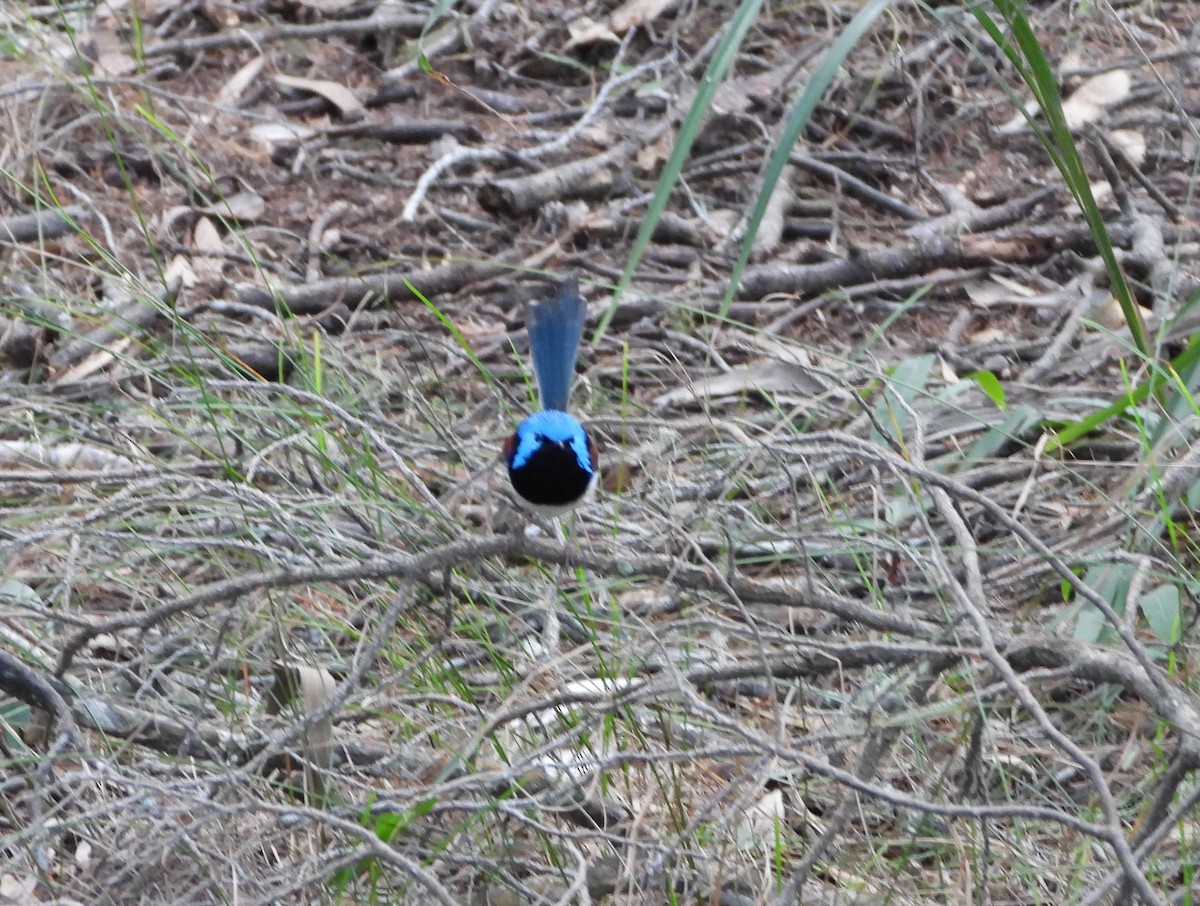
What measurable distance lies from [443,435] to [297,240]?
6.26ft

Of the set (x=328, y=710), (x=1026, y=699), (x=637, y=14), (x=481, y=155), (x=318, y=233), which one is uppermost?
(x=1026, y=699)

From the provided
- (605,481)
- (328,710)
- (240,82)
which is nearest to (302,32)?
(240,82)

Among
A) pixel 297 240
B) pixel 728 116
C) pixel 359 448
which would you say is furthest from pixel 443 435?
pixel 728 116

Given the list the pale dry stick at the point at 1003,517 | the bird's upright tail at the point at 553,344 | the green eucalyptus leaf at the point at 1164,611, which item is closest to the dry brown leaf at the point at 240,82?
the bird's upright tail at the point at 553,344

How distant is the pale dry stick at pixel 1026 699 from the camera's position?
5.07 ft

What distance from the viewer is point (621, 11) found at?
510 centimetres

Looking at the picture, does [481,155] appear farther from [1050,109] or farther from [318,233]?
[1050,109]

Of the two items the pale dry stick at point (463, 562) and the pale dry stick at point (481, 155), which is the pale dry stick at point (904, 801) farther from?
the pale dry stick at point (481, 155)

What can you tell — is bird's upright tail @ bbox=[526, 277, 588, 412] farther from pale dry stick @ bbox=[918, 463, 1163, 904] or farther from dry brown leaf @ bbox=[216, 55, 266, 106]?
dry brown leaf @ bbox=[216, 55, 266, 106]

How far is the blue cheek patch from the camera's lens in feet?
8.65

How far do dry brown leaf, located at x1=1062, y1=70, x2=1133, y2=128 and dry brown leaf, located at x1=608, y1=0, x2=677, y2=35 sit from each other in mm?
1437

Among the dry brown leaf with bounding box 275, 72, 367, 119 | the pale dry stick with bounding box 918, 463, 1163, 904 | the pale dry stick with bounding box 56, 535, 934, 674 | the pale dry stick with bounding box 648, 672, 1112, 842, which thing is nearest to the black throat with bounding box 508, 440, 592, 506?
the pale dry stick with bounding box 56, 535, 934, 674

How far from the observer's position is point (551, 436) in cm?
265

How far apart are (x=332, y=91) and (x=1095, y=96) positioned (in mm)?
2532
